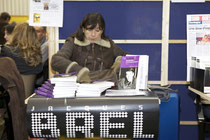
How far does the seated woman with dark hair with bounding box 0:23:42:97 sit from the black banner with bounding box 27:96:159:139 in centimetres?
148

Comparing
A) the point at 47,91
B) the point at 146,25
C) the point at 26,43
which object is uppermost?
the point at 146,25

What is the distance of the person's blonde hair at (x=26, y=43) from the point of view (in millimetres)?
3051

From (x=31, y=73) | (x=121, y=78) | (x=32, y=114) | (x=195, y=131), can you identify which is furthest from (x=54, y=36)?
(x=195, y=131)

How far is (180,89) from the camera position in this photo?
3.20 meters

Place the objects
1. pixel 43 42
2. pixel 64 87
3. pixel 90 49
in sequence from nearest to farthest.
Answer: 1. pixel 64 87
2. pixel 90 49
3. pixel 43 42

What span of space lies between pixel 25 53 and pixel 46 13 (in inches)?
19.9

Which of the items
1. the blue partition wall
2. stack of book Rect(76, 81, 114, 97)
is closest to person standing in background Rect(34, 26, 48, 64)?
the blue partition wall

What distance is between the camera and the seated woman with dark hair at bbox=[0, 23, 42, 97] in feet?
9.85

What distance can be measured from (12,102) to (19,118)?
0.14m

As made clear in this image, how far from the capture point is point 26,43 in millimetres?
3080

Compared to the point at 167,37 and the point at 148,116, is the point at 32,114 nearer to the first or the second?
the point at 148,116

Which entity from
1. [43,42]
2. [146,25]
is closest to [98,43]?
[146,25]

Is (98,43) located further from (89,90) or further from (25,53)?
(89,90)

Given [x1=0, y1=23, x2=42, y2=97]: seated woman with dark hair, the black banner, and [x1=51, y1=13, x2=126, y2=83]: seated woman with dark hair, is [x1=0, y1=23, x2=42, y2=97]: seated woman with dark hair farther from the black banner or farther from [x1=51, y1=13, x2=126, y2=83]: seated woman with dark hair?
the black banner
